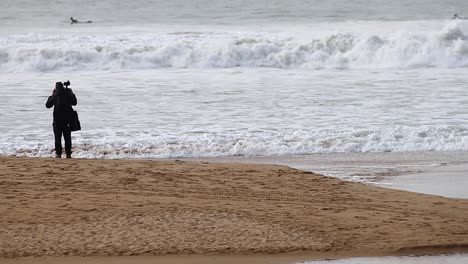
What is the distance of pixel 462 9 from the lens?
45.9 m

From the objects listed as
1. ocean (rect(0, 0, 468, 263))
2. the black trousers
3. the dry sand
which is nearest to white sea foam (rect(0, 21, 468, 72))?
ocean (rect(0, 0, 468, 263))

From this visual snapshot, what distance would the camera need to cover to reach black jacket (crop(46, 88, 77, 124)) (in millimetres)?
13703

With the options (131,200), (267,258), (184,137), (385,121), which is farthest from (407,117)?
(267,258)

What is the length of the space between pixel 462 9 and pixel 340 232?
38.4 meters

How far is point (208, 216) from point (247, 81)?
15296 millimetres

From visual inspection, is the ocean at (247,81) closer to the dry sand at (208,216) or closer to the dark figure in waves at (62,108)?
the dry sand at (208,216)

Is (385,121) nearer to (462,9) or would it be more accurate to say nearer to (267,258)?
(267,258)

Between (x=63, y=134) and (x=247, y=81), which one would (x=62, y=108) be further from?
(x=247, y=81)

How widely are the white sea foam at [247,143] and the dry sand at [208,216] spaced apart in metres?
3.12

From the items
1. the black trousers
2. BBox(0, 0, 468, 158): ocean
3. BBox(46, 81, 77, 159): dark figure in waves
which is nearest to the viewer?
BBox(46, 81, 77, 159): dark figure in waves

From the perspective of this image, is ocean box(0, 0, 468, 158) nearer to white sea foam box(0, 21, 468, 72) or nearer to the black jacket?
white sea foam box(0, 21, 468, 72)

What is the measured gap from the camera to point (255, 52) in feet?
99.5

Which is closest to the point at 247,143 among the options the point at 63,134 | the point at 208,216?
the point at 63,134

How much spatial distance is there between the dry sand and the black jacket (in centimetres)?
183
